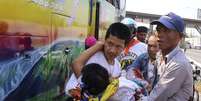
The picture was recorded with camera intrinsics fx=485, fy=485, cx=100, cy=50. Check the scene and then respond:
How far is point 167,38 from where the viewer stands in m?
3.71

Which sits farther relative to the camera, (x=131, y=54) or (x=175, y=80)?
(x=131, y=54)

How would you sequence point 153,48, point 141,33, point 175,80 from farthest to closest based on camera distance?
point 141,33, point 153,48, point 175,80

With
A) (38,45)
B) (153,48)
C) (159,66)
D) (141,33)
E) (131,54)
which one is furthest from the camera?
(141,33)

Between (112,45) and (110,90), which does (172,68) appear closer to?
(112,45)

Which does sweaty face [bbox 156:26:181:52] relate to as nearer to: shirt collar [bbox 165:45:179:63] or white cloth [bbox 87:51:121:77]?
shirt collar [bbox 165:45:179:63]

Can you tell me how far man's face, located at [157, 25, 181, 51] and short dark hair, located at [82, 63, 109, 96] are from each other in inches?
25.9

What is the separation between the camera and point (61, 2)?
528cm

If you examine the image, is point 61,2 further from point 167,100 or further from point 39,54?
point 167,100

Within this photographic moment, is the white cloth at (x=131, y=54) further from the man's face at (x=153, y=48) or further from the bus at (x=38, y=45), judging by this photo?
the man's face at (x=153, y=48)

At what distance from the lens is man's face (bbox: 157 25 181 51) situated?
3701 millimetres

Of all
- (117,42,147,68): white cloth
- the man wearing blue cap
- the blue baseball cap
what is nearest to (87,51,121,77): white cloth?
the man wearing blue cap

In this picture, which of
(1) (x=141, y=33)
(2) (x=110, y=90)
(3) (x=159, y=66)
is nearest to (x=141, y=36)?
(1) (x=141, y=33)

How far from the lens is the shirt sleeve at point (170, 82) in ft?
12.0

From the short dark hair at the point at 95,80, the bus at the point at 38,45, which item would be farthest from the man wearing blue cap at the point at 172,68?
the bus at the point at 38,45
